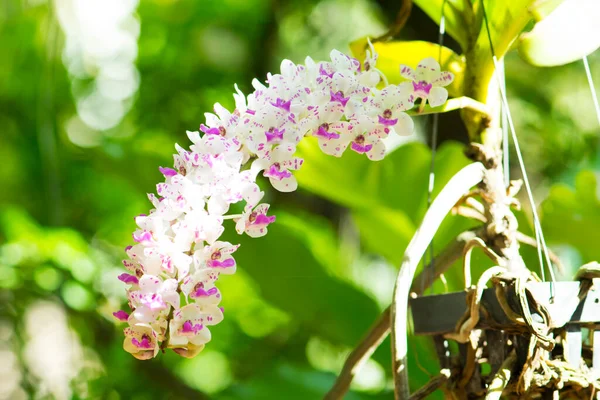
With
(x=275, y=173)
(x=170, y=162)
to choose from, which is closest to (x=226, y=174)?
(x=275, y=173)

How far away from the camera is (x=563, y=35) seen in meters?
0.47

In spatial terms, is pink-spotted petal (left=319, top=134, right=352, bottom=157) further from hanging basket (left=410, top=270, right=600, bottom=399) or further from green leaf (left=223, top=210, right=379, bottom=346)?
green leaf (left=223, top=210, right=379, bottom=346)

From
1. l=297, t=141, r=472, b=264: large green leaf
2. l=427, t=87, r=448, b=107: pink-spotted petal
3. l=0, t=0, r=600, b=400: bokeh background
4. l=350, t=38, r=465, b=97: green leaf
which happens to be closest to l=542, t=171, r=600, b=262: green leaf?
l=0, t=0, r=600, b=400: bokeh background

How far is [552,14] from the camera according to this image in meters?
0.47

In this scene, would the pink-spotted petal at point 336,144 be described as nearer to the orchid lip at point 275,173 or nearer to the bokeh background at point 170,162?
the orchid lip at point 275,173

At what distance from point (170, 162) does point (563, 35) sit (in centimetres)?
98

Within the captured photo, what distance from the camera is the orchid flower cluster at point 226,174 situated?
0.39 meters

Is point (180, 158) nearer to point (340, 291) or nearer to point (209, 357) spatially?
point (340, 291)

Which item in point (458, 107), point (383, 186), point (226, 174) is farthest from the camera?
point (383, 186)

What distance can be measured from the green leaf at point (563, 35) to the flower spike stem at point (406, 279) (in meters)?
0.10

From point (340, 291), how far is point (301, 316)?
0.13 metres

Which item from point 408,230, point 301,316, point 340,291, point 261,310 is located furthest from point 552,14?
point 261,310

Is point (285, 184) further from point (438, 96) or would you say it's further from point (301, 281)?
point (301, 281)

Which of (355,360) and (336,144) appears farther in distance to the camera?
(355,360)
